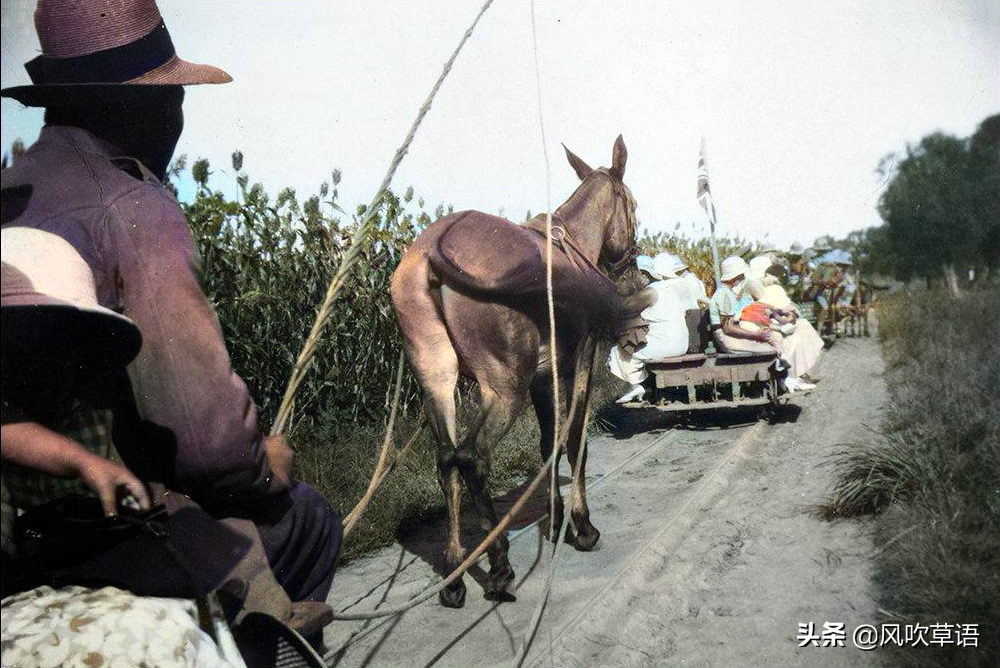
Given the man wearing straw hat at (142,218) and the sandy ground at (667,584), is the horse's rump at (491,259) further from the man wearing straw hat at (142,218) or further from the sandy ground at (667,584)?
the man wearing straw hat at (142,218)

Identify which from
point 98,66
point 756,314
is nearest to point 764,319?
point 756,314

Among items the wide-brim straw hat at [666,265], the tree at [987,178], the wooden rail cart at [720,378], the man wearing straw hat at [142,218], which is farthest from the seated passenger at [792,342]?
the man wearing straw hat at [142,218]

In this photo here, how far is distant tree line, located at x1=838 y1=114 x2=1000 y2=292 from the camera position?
3797mm

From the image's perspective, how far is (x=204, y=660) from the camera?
1413mm

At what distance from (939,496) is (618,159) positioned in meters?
2.56

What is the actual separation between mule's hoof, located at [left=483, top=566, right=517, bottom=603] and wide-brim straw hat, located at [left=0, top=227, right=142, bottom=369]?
115 inches

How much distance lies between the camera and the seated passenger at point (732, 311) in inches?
308

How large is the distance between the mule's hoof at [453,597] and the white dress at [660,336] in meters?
4.29

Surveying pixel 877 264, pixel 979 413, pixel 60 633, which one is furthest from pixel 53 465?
pixel 877 264

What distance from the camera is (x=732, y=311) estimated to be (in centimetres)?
803

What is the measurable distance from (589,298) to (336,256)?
2.21 meters

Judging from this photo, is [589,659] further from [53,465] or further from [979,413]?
[53,465]

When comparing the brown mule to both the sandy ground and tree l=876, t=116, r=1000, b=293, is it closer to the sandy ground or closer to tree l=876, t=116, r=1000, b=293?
the sandy ground

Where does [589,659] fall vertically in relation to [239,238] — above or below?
below
